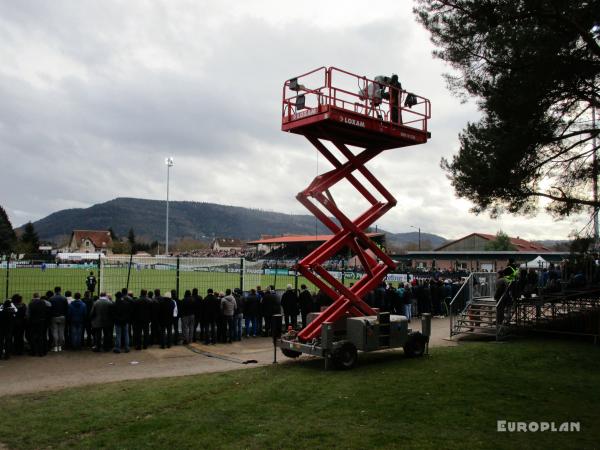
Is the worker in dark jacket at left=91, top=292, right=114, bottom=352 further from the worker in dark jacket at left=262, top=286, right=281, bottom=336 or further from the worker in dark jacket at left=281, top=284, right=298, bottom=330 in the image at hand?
→ the worker in dark jacket at left=281, top=284, right=298, bottom=330

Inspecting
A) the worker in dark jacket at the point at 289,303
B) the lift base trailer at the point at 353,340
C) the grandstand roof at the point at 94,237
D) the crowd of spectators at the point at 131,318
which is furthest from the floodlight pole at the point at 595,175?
the grandstand roof at the point at 94,237

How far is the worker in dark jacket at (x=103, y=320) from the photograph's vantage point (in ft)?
43.3

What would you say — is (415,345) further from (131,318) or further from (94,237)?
(94,237)

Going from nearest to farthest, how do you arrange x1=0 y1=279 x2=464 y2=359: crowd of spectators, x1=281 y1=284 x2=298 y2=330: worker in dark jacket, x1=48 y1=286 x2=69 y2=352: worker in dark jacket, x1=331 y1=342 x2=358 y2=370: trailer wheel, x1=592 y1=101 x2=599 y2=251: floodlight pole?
x1=592 y1=101 x2=599 y2=251: floodlight pole, x1=331 y1=342 x2=358 y2=370: trailer wheel, x1=0 y1=279 x2=464 y2=359: crowd of spectators, x1=48 y1=286 x2=69 y2=352: worker in dark jacket, x1=281 y1=284 x2=298 y2=330: worker in dark jacket

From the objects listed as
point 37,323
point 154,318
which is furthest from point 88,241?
point 37,323

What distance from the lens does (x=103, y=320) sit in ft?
43.7

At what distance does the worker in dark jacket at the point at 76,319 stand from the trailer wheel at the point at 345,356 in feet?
22.8

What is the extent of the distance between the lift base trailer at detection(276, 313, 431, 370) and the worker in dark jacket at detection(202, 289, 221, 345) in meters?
3.33

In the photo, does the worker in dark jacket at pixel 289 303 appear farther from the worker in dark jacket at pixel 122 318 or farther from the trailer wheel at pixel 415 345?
the worker in dark jacket at pixel 122 318

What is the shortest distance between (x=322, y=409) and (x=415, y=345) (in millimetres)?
5157

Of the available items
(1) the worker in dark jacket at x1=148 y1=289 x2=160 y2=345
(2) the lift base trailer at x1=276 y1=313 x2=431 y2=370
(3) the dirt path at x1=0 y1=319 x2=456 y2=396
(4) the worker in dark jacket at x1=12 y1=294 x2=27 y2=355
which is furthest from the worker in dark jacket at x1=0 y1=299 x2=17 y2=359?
(2) the lift base trailer at x1=276 y1=313 x2=431 y2=370

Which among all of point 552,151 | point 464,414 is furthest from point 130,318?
point 552,151

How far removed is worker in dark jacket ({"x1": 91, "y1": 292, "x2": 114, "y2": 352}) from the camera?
43.3 ft

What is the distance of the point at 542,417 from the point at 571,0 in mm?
6746
